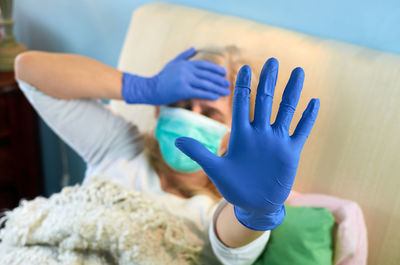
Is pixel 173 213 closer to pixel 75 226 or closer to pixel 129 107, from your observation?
pixel 75 226

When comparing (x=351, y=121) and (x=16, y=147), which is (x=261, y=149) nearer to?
(x=351, y=121)

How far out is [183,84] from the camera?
0.85 meters

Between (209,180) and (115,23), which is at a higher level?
Result: (115,23)

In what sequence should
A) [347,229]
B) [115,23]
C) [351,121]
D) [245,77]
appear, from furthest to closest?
[115,23] < [347,229] < [351,121] < [245,77]

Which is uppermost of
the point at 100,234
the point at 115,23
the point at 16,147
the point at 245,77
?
the point at 245,77

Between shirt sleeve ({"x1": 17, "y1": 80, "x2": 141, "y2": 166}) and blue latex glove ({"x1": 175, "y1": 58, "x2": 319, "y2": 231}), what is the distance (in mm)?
568

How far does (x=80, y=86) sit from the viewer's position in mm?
945

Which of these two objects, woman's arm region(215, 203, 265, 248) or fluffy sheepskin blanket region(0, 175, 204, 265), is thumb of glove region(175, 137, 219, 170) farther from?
fluffy sheepskin blanket region(0, 175, 204, 265)

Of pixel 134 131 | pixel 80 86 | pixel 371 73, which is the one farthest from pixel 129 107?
pixel 371 73

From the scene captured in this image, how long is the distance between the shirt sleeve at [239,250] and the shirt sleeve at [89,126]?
0.41 meters

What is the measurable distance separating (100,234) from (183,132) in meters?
0.25

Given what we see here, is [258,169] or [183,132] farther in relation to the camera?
[183,132]

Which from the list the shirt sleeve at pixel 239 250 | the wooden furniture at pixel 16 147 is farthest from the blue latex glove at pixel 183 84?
the wooden furniture at pixel 16 147

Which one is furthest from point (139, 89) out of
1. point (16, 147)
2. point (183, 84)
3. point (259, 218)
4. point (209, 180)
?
point (16, 147)
